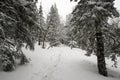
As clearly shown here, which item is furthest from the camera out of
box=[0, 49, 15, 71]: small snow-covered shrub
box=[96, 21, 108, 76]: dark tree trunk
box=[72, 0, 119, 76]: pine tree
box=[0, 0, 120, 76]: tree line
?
box=[96, 21, 108, 76]: dark tree trunk

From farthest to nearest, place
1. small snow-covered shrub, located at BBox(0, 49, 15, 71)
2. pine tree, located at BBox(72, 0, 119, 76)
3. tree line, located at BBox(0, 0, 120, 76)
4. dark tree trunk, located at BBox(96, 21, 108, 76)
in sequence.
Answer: dark tree trunk, located at BBox(96, 21, 108, 76), pine tree, located at BBox(72, 0, 119, 76), tree line, located at BBox(0, 0, 120, 76), small snow-covered shrub, located at BBox(0, 49, 15, 71)

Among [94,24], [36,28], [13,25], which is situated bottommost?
[13,25]

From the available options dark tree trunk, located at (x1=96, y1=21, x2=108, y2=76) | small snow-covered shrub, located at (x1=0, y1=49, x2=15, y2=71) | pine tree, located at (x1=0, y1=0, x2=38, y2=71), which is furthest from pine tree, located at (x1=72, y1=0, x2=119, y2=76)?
small snow-covered shrub, located at (x1=0, y1=49, x2=15, y2=71)

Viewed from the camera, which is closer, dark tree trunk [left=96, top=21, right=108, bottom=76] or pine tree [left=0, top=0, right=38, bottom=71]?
pine tree [left=0, top=0, right=38, bottom=71]

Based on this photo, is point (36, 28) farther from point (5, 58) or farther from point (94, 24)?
point (94, 24)

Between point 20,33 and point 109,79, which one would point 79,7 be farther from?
point 109,79

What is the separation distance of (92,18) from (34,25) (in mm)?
3510

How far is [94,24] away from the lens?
6.86 metres

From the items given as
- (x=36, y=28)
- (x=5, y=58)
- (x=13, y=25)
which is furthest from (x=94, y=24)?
(x=5, y=58)

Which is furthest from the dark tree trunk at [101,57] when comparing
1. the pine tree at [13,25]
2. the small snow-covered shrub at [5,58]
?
the small snow-covered shrub at [5,58]

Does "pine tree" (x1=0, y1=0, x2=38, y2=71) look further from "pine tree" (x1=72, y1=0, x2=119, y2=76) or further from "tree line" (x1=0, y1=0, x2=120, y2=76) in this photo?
"pine tree" (x1=72, y1=0, x2=119, y2=76)

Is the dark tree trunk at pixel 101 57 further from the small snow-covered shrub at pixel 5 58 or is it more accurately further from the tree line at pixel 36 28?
the small snow-covered shrub at pixel 5 58

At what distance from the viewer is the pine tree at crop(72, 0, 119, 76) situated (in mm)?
6503

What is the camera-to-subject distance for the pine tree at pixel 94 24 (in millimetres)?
6503
